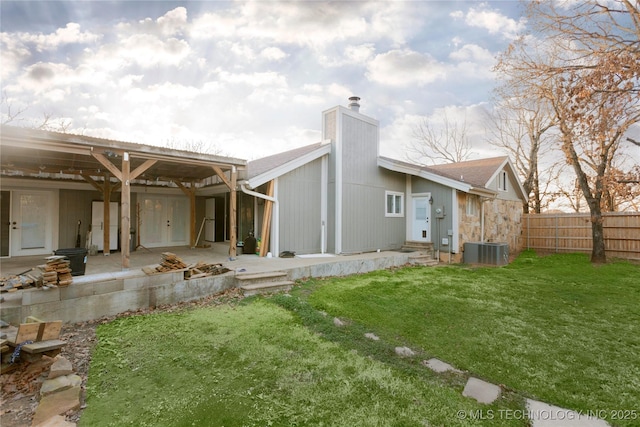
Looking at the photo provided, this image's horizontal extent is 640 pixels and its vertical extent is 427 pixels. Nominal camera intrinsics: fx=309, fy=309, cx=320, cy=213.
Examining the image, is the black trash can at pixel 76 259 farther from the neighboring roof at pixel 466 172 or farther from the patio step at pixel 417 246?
the patio step at pixel 417 246

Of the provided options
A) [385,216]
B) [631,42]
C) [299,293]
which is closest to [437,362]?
[299,293]

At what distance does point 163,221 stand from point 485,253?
11418mm

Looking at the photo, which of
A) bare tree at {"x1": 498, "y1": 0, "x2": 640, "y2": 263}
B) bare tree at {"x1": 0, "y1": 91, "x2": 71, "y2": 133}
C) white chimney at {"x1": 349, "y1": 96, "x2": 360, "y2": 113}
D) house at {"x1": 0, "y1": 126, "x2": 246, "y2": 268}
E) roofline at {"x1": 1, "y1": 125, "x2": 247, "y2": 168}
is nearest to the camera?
roofline at {"x1": 1, "y1": 125, "x2": 247, "y2": 168}

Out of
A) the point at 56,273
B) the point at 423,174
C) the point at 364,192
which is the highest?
the point at 423,174

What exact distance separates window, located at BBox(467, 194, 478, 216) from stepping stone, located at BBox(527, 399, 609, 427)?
32.2 ft

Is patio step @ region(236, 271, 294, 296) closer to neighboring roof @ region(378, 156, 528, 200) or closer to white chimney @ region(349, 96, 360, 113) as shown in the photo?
neighboring roof @ region(378, 156, 528, 200)

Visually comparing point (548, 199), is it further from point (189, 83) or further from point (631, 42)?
point (189, 83)

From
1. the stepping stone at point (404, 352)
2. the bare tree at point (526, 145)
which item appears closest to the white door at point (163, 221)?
the stepping stone at point (404, 352)

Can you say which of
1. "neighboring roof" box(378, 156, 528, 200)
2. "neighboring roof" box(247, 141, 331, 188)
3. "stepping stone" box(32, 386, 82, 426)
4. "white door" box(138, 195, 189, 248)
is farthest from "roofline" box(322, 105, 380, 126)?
"stepping stone" box(32, 386, 82, 426)

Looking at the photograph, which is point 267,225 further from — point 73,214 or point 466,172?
point 466,172

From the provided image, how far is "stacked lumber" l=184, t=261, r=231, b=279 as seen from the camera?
613 centimetres

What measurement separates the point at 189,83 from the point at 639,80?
13.4m

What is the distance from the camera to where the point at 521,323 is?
477 centimetres

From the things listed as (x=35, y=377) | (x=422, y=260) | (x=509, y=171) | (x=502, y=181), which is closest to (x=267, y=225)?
(x=422, y=260)
